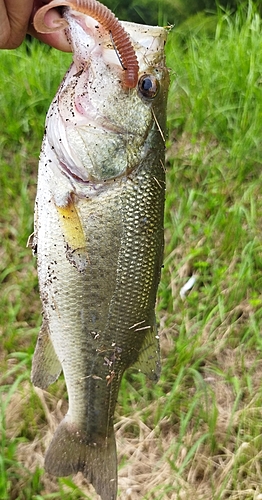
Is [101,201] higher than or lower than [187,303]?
higher

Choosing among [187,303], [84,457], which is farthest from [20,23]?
[187,303]

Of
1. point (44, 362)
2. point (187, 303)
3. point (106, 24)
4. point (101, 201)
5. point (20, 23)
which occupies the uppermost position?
point (106, 24)

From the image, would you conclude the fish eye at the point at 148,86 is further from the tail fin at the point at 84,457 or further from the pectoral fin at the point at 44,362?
the tail fin at the point at 84,457

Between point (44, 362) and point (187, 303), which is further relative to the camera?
point (187, 303)

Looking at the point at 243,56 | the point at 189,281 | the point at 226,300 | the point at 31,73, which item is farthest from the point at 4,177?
the point at 243,56

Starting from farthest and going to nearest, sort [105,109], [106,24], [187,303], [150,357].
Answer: [187,303] < [150,357] < [105,109] < [106,24]

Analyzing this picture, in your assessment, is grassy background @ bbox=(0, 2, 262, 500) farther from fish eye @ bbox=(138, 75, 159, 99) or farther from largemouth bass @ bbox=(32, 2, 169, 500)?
fish eye @ bbox=(138, 75, 159, 99)

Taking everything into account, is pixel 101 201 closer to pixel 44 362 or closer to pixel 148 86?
pixel 148 86

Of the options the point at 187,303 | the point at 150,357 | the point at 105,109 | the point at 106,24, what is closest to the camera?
the point at 106,24

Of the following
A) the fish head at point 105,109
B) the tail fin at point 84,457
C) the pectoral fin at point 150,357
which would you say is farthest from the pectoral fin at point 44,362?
the fish head at point 105,109
